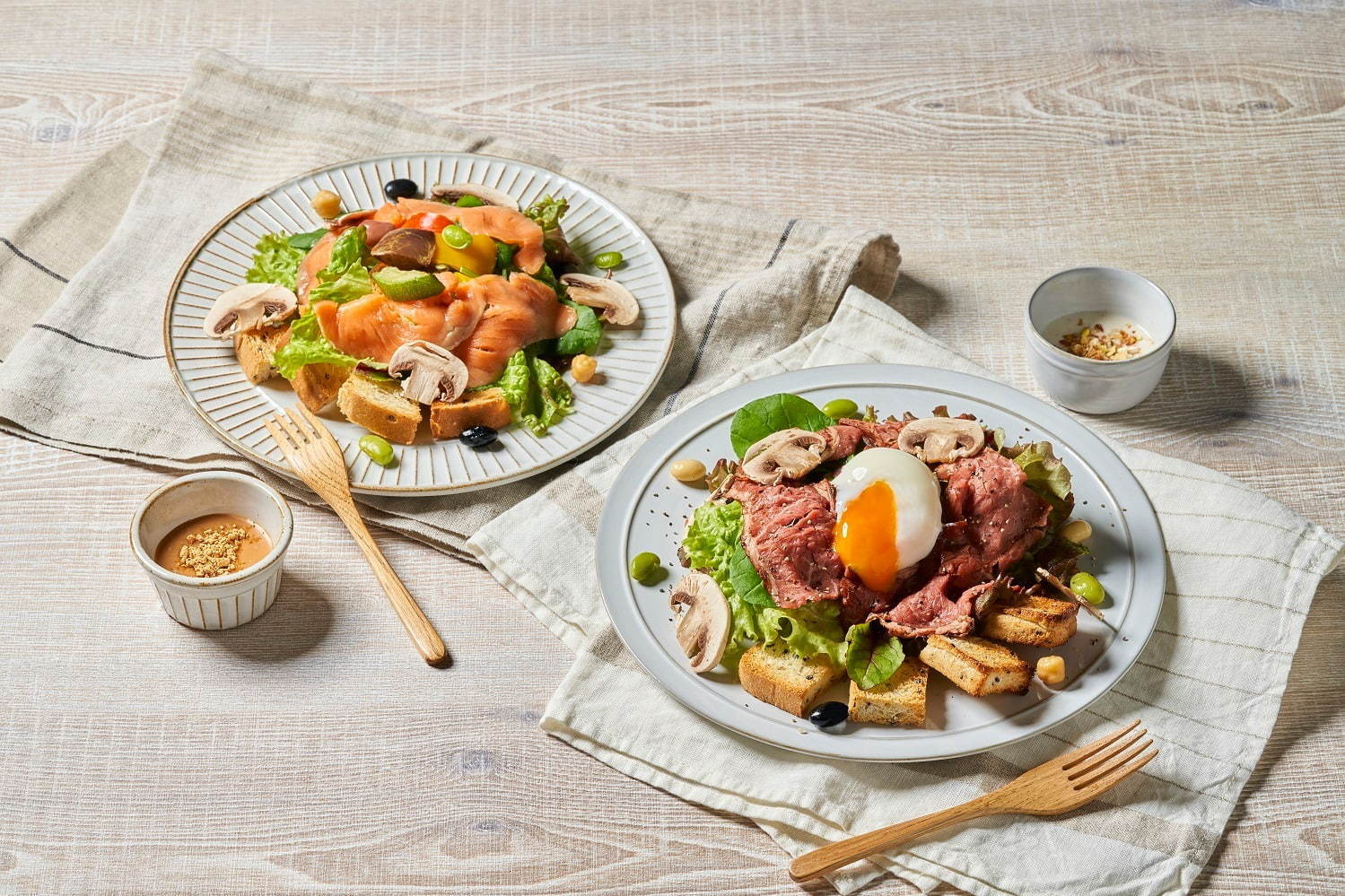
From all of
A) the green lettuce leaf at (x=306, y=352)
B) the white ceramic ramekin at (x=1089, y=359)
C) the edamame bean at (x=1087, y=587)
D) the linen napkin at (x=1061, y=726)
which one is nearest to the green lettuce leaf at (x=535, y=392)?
the linen napkin at (x=1061, y=726)

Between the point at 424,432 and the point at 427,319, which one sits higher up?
the point at 427,319

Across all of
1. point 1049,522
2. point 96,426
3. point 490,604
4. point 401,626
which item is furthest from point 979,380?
point 96,426

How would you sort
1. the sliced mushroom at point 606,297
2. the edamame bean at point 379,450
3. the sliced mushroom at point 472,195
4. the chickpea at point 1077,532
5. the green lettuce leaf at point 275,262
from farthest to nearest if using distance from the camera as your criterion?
the sliced mushroom at point 472,195, the green lettuce leaf at point 275,262, the sliced mushroom at point 606,297, the edamame bean at point 379,450, the chickpea at point 1077,532

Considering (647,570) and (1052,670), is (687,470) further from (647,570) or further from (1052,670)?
(1052,670)

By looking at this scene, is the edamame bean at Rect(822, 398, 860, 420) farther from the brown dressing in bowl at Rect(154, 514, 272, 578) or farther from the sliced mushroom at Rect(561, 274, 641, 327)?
the brown dressing in bowl at Rect(154, 514, 272, 578)

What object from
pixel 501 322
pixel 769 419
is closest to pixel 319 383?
pixel 501 322

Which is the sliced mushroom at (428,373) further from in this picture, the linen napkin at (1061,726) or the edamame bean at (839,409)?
the edamame bean at (839,409)

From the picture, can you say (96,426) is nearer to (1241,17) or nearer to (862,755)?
(862,755)
